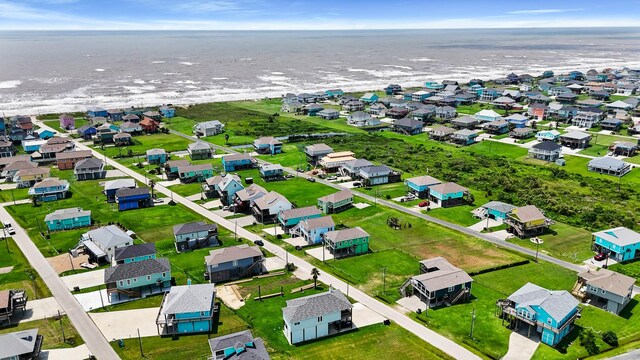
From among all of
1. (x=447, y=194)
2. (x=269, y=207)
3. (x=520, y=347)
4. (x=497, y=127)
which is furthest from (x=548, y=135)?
(x=520, y=347)

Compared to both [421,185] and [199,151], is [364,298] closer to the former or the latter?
[421,185]

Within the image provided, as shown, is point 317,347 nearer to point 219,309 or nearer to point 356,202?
point 219,309

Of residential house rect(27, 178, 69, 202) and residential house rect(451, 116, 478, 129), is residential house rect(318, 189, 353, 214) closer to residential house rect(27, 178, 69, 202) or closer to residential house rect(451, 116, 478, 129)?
residential house rect(27, 178, 69, 202)

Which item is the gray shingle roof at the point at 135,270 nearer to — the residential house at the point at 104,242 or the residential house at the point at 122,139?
the residential house at the point at 104,242

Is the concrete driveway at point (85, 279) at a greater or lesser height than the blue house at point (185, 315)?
lesser

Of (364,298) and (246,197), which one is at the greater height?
(246,197)

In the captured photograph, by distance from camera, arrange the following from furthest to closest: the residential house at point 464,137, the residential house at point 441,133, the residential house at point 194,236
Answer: the residential house at point 441,133, the residential house at point 464,137, the residential house at point 194,236

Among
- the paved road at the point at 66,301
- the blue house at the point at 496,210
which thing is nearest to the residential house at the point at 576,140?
the blue house at the point at 496,210
